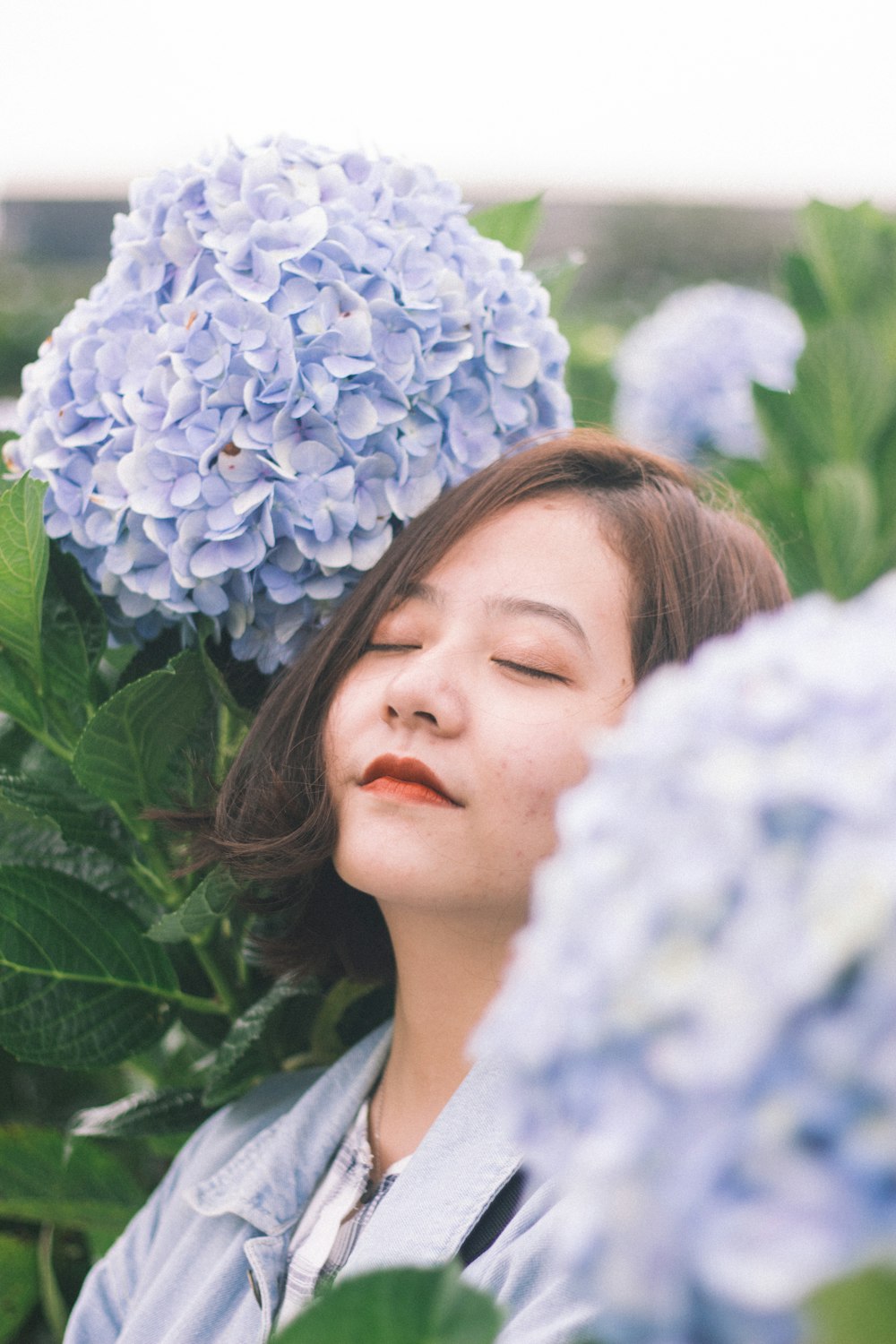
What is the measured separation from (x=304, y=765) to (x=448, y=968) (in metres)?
0.25

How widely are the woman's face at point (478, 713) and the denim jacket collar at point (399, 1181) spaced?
0.19m

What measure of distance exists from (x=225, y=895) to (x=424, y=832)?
0.26m

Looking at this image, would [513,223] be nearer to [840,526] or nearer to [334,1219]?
[840,526]

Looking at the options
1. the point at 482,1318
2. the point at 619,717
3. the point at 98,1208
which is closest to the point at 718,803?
the point at 482,1318

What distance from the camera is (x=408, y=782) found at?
3.57 ft

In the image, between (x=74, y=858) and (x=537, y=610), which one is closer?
(x=537, y=610)

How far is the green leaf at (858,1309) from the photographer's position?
39 cm

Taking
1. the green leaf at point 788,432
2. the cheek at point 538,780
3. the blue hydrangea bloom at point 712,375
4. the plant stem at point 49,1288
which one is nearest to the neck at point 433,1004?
the cheek at point 538,780

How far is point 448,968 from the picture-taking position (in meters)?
1.19

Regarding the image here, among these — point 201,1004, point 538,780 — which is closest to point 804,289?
point 538,780

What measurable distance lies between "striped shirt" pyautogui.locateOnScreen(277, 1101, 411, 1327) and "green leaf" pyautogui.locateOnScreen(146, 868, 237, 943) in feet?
0.97

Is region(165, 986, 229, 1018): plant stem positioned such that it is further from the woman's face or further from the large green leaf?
the woman's face

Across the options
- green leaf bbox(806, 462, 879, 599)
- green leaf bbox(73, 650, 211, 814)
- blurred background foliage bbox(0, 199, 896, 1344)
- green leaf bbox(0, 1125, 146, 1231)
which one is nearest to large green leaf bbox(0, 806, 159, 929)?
blurred background foliage bbox(0, 199, 896, 1344)

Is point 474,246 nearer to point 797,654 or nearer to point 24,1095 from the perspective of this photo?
point 797,654
